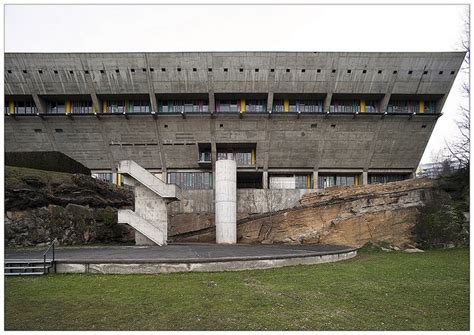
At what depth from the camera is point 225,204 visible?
21047 mm

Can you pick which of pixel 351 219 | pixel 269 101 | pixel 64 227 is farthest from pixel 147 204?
pixel 269 101

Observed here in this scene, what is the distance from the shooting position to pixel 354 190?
74.8 feet

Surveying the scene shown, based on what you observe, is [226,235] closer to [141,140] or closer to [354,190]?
[354,190]

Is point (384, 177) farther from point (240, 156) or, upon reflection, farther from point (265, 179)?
point (240, 156)

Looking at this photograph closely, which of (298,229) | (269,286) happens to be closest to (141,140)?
(298,229)

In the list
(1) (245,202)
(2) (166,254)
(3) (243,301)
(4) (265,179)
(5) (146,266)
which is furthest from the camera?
(4) (265,179)

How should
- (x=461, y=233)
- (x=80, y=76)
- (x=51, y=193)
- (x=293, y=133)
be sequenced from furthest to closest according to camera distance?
(x=293, y=133), (x=80, y=76), (x=51, y=193), (x=461, y=233)

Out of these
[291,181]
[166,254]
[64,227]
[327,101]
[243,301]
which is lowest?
[64,227]

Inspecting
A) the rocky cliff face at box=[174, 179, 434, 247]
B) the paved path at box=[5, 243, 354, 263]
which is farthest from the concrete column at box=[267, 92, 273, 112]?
the paved path at box=[5, 243, 354, 263]

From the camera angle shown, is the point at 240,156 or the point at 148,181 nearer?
the point at 148,181

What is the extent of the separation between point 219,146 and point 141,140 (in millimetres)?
9003

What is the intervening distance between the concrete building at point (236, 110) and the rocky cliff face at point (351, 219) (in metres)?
11.5

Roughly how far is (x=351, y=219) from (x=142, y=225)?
13324 mm

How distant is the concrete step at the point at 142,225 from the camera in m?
18.1
